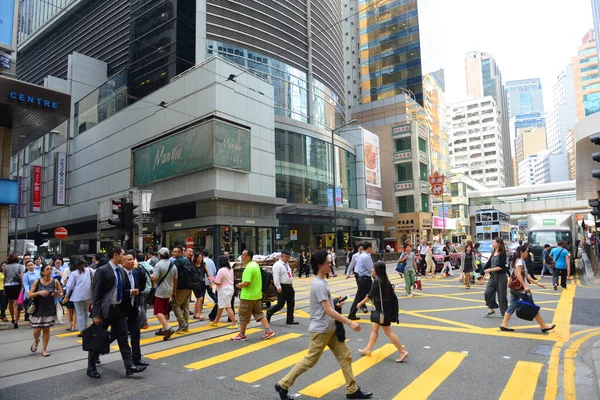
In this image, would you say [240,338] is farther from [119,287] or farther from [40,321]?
[40,321]

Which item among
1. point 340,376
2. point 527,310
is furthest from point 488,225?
point 340,376

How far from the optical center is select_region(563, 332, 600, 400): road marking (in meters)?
4.84

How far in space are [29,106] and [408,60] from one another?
60.7 metres

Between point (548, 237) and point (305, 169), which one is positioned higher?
point (305, 169)

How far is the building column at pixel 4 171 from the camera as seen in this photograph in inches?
578

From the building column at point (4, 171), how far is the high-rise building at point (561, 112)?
157137mm

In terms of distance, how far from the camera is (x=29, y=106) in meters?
13.1

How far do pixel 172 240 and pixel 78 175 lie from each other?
60.2 ft

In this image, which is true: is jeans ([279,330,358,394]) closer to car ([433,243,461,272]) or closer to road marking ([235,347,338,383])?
road marking ([235,347,338,383])

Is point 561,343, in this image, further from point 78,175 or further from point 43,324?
point 78,175

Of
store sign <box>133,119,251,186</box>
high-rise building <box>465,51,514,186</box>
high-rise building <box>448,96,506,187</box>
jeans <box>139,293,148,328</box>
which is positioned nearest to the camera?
jeans <box>139,293,148,328</box>

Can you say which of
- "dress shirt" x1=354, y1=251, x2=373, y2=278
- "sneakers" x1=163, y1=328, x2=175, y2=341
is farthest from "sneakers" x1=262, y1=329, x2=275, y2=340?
"dress shirt" x1=354, y1=251, x2=373, y2=278

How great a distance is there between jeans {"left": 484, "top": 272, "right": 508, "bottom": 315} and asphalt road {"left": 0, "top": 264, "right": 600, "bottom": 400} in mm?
385

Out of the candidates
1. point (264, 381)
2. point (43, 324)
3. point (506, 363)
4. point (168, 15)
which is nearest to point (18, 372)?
point (43, 324)
